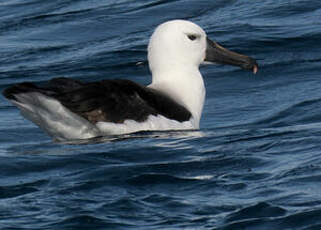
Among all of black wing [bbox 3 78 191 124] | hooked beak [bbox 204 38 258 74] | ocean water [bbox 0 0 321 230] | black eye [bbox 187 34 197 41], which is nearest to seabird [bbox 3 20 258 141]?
black wing [bbox 3 78 191 124]

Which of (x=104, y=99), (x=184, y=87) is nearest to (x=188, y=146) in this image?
(x=104, y=99)

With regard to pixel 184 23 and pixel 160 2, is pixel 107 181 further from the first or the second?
pixel 160 2

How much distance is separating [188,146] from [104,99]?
2.73ft

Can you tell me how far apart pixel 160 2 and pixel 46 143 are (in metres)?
8.69

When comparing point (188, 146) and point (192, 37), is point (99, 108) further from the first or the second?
point (192, 37)

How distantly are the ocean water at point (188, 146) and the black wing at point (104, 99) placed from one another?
0.72 ft

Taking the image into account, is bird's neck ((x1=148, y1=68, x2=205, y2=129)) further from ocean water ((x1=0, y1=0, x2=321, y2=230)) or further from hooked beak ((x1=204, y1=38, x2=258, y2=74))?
hooked beak ((x1=204, y1=38, x2=258, y2=74))

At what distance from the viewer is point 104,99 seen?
1003 cm

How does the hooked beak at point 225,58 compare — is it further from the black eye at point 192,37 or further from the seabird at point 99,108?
the seabird at point 99,108

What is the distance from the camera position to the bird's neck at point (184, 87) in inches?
443

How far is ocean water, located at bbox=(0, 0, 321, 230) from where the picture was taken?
303 inches

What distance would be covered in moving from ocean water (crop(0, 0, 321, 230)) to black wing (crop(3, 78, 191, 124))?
22 cm

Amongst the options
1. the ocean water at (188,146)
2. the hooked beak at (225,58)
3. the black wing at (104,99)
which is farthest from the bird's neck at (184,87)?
the black wing at (104,99)

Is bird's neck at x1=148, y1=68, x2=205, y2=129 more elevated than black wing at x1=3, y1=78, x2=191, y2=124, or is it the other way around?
bird's neck at x1=148, y1=68, x2=205, y2=129
